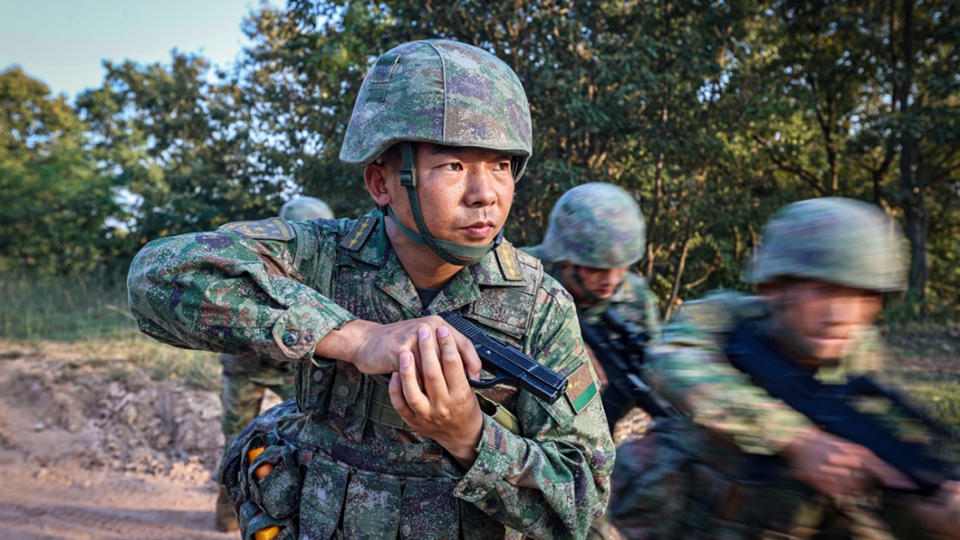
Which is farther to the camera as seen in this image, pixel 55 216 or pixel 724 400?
pixel 55 216

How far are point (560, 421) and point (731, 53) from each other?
956 cm

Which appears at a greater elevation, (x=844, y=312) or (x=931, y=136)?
(x=931, y=136)

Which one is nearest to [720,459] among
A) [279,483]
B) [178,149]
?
[279,483]

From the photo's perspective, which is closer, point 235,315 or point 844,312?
point 235,315

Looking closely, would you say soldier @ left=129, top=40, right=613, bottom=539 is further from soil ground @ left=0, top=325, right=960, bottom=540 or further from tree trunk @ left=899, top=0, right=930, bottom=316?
tree trunk @ left=899, top=0, right=930, bottom=316

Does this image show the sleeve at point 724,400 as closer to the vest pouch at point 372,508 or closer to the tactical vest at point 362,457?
the tactical vest at point 362,457

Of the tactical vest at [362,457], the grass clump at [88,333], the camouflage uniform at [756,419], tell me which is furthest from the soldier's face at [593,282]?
the grass clump at [88,333]

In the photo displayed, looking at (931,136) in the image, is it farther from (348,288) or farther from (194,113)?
(194,113)

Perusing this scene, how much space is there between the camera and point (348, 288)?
2.01 m

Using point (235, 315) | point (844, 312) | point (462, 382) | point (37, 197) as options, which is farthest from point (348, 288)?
point (37, 197)

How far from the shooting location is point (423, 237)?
189 centimetres

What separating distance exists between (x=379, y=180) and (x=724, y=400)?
3.77 ft

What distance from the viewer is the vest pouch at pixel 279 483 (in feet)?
6.48

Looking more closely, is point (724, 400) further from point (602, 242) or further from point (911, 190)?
point (911, 190)
